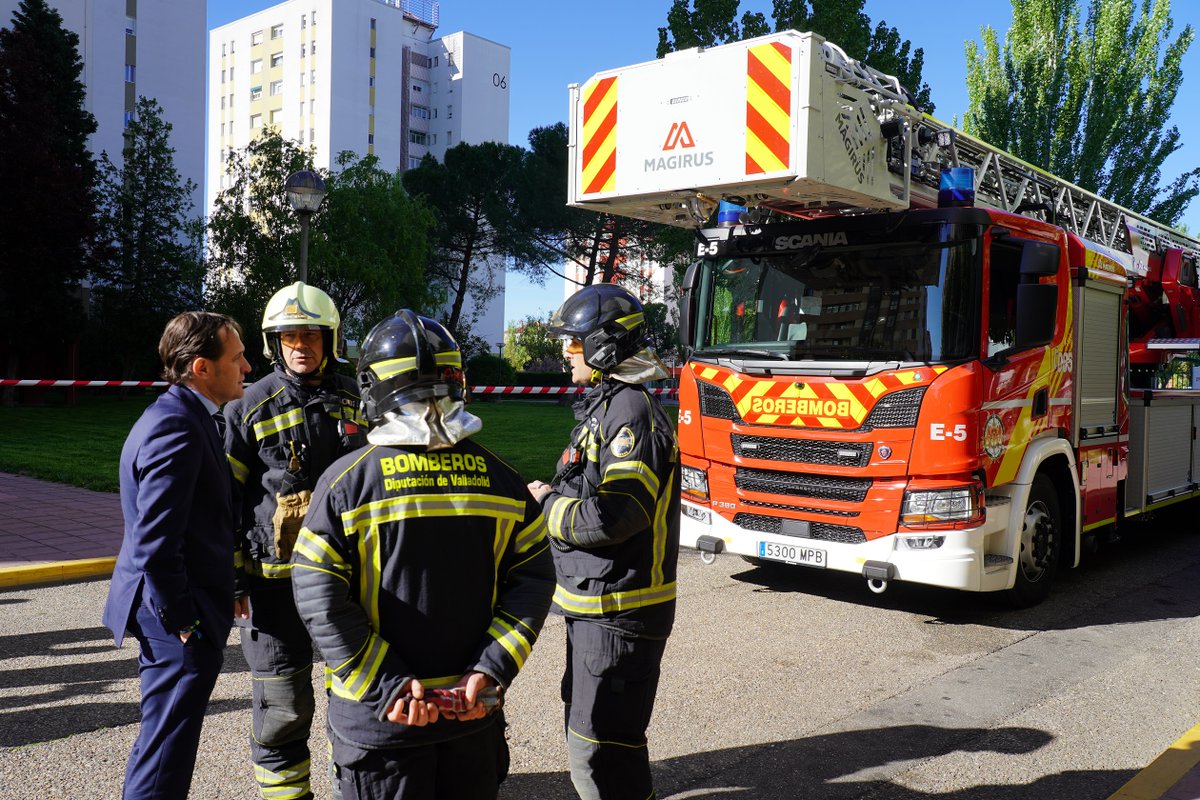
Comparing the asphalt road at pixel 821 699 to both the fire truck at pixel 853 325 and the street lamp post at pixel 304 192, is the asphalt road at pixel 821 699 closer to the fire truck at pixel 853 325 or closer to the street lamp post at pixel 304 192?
the fire truck at pixel 853 325

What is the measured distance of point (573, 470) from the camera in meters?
3.20

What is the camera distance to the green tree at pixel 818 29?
66.0 ft

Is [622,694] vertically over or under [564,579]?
under

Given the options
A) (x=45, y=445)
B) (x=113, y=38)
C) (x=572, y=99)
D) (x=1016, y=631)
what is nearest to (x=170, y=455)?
(x=572, y=99)

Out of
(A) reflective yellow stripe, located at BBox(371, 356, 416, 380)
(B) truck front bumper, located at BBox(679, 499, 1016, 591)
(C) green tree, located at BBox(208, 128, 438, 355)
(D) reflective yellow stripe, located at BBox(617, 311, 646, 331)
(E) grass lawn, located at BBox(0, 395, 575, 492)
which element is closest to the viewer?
(A) reflective yellow stripe, located at BBox(371, 356, 416, 380)

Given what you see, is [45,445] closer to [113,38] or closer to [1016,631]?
[1016,631]

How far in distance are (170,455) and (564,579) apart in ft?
4.16

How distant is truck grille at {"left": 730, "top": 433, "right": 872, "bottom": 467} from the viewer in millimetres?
6438

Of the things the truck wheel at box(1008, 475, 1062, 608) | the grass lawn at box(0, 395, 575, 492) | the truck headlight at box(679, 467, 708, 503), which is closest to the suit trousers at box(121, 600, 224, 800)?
the truck headlight at box(679, 467, 708, 503)

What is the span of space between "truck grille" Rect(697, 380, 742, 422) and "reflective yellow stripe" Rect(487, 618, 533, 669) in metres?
4.80

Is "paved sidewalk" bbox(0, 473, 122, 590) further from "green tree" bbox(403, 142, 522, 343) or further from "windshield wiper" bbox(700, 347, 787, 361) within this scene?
"green tree" bbox(403, 142, 522, 343)

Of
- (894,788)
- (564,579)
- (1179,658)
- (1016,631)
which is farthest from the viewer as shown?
(1016,631)

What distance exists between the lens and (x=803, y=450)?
6688mm

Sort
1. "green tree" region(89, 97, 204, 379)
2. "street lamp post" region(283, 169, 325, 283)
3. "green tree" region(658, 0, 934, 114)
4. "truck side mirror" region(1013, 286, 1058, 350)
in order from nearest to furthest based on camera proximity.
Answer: "truck side mirror" region(1013, 286, 1058, 350)
"street lamp post" region(283, 169, 325, 283)
"green tree" region(658, 0, 934, 114)
"green tree" region(89, 97, 204, 379)
